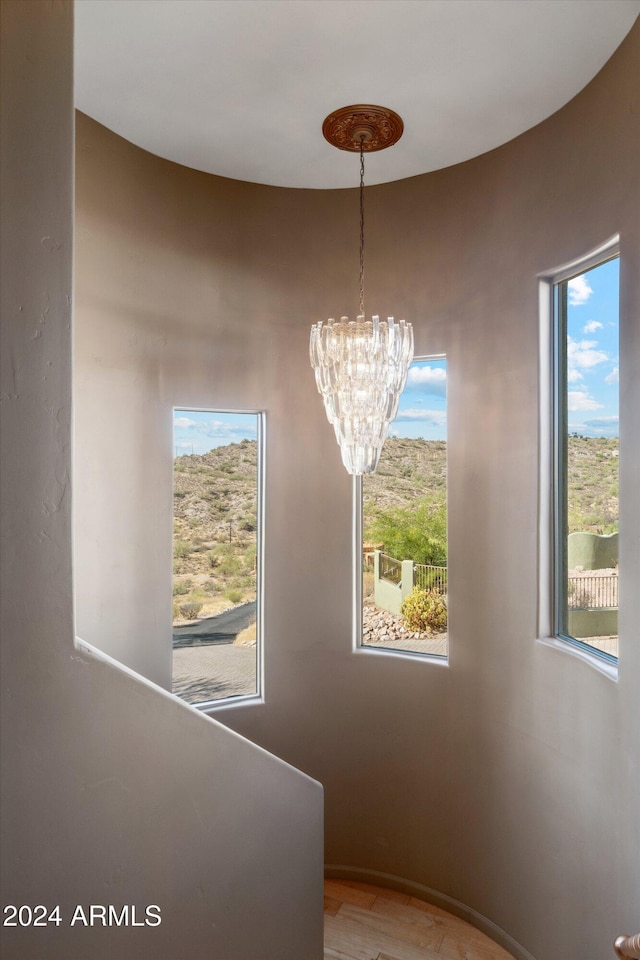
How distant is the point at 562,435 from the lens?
3.10m

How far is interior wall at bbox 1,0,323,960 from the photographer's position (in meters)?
1.53

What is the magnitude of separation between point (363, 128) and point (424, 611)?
8.42 feet

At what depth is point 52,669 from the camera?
1.59 metres

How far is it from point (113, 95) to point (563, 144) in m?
2.04

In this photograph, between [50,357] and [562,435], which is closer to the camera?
[50,357]

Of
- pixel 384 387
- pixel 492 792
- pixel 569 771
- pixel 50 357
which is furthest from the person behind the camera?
pixel 492 792

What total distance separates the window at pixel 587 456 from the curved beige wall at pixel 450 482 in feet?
0.41

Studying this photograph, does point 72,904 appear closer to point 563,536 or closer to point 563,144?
point 563,536

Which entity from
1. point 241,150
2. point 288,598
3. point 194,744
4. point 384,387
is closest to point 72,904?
point 194,744

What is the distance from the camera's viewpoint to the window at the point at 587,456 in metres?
2.77

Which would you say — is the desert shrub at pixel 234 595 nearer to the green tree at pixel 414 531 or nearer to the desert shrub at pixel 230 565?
the desert shrub at pixel 230 565

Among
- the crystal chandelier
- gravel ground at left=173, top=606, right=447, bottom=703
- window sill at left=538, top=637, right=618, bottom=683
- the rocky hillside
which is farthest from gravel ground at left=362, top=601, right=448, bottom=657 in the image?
the crystal chandelier

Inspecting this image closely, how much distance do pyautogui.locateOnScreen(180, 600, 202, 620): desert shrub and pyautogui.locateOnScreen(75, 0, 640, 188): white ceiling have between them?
2.41 m

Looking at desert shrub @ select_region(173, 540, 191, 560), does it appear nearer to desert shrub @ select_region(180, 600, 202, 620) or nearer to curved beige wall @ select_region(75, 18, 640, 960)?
curved beige wall @ select_region(75, 18, 640, 960)
